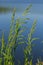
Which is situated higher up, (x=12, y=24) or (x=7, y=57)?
(x=12, y=24)

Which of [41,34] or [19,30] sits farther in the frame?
[41,34]

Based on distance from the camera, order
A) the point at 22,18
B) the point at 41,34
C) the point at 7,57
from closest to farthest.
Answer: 1. the point at 7,57
2. the point at 22,18
3. the point at 41,34

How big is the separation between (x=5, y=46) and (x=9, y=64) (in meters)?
0.19

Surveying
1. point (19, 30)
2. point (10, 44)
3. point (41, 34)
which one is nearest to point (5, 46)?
point (10, 44)

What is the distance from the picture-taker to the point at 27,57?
98.3 inches

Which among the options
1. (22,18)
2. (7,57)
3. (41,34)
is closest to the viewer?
(7,57)

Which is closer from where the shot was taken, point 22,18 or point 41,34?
point 22,18

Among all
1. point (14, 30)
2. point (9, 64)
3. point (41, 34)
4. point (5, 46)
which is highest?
point (14, 30)

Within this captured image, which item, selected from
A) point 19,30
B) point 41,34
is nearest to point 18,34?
point 19,30

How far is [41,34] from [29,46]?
13461 millimetres

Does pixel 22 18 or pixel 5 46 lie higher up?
pixel 22 18

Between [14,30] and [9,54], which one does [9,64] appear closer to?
[9,54]

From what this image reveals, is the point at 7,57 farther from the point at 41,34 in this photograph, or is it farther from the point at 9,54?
the point at 41,34

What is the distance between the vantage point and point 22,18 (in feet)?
Answer: 8.39
